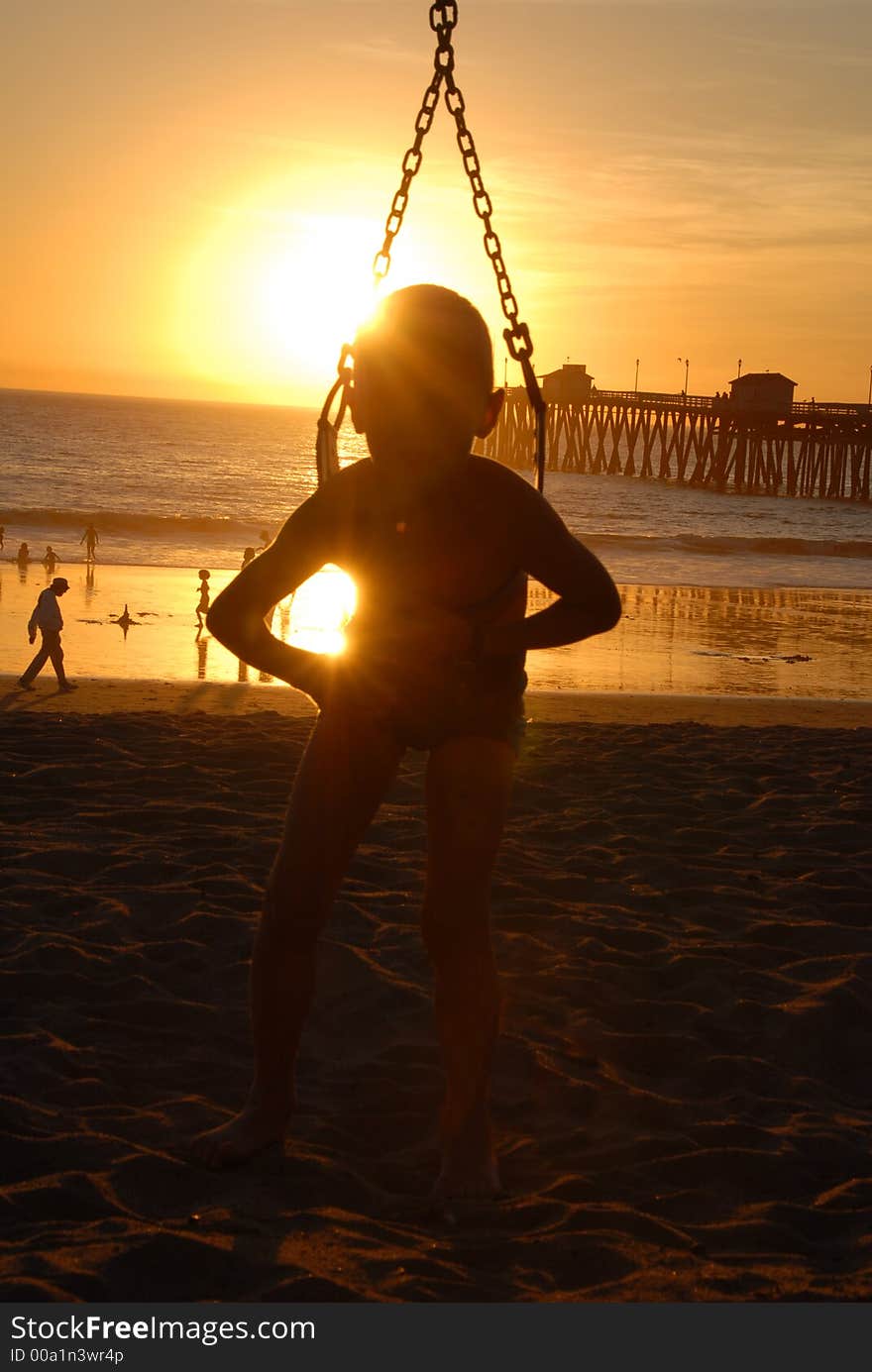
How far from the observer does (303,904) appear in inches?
117

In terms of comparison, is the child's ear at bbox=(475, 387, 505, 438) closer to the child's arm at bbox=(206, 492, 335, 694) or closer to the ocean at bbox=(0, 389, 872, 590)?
the child's arm at bbox=(206, 492, 335, 694)

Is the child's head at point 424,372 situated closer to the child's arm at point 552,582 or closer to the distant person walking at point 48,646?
the child's arm at point 552,582

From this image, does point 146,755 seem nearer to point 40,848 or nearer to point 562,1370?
point 40,848

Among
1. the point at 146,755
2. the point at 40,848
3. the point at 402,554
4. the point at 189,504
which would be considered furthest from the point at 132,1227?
the point at 189,504

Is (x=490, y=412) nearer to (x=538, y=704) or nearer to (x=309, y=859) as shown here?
(x=309, y=859)

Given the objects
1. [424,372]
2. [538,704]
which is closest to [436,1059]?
[424,372]

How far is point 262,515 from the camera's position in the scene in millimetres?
49875

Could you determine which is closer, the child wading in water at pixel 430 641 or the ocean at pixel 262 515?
the child wading in water at pixel 430 641

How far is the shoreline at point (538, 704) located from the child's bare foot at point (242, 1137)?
728cm

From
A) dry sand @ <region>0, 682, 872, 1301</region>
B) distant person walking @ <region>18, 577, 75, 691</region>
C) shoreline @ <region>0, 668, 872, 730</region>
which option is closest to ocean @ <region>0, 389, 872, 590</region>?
shoreline @ <region>0, 668, 872, 730</region>

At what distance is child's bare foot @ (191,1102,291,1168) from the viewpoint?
10.3 ft

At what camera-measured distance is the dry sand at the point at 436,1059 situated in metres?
2.78

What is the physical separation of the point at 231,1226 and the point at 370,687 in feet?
3.60

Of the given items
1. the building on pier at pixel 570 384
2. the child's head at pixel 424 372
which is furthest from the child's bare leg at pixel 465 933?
the building on pier at pixel 570 384
